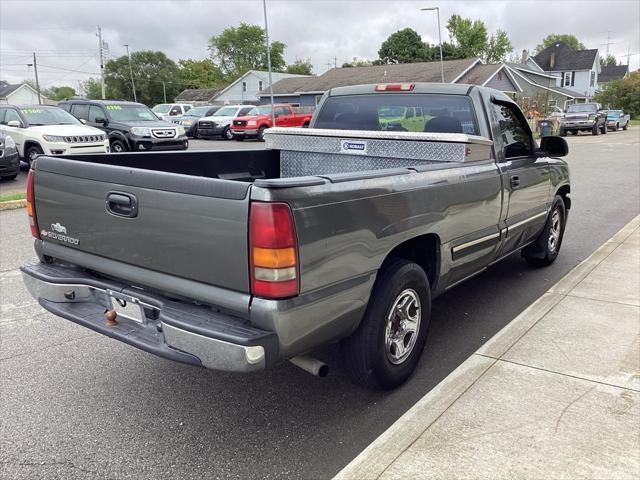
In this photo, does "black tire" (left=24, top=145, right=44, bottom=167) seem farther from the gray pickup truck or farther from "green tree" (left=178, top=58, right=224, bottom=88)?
"green tree" (left=178, top=58, right=224, bottom=88)

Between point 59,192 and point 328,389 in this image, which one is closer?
point 59,192

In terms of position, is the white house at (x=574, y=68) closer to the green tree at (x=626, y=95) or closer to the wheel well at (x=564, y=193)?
the green tree at (x=626, y=95)

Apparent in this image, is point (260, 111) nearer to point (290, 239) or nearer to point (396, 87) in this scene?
point (396, 87)

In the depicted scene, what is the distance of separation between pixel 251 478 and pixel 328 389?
39.9 inches

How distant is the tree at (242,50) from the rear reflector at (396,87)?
103261 millimetres

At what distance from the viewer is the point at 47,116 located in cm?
1437

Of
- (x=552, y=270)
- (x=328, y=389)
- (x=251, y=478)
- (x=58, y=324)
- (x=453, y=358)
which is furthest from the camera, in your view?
(x=552, y=270)

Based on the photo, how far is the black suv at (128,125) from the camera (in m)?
16.8

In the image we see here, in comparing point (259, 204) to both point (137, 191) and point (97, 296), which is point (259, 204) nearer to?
point (137, 191)

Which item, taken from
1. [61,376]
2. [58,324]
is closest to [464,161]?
[61,376]

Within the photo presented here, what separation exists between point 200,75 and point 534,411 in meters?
105

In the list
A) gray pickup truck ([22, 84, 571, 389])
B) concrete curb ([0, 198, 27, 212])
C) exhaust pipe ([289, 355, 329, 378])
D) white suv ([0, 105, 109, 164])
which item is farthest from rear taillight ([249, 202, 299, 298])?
white suv ([0, 105, 109, 164])

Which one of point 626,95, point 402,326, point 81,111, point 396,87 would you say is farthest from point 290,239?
point 626,95

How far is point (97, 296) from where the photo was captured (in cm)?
328
